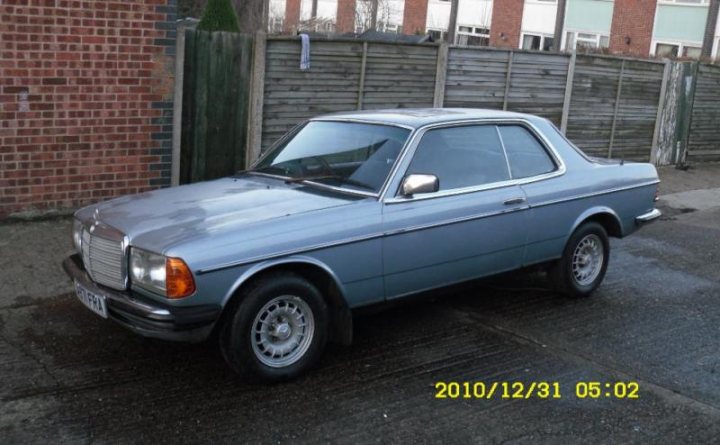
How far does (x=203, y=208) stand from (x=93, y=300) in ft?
2.80

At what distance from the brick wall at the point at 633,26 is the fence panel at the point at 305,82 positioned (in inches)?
1124

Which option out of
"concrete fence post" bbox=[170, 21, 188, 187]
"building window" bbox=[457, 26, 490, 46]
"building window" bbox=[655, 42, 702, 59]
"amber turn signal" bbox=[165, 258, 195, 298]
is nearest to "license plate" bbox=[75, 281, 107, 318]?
"amber turn signal" bbox=[165, 258, 195, 298]

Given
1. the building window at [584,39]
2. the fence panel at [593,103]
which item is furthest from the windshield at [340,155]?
the building window at [584,39]

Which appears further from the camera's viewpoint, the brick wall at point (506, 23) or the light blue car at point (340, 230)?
the brick wall at point (506, 23)

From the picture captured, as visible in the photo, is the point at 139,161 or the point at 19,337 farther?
the point at 139,161

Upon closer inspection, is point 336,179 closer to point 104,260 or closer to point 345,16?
point 104,260

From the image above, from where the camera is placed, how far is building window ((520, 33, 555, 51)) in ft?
135

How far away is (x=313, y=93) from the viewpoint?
9.68m

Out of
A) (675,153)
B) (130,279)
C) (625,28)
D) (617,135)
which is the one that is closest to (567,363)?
(130,279)

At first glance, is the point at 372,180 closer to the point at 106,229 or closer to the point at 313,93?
the point at 106,229

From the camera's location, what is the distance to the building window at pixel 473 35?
44713 millimetres

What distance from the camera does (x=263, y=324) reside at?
4.76 meters

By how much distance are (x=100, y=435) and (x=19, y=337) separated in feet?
5.64

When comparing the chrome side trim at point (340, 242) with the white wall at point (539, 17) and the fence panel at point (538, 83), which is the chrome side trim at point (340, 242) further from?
the white wall at point (539, 17)
